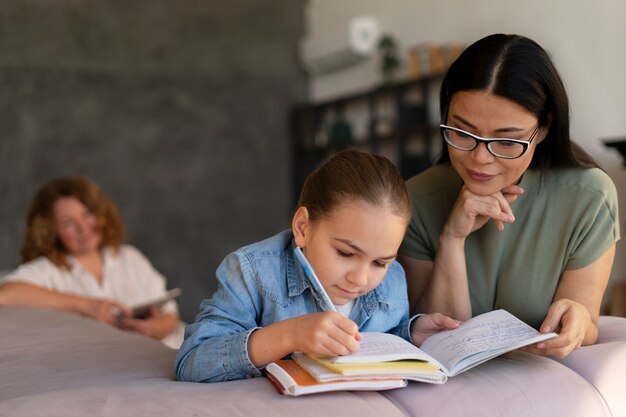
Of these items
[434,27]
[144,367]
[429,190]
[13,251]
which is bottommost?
[13,251]

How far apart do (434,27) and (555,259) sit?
144 inches

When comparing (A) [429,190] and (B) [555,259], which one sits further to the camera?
(A) [429,190]

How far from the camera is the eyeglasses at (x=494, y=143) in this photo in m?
1.59

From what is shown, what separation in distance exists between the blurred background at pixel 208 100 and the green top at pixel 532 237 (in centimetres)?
275

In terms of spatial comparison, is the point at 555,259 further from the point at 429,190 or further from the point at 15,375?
the point at 15,375

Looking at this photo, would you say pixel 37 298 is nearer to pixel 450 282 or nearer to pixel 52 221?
pixel 52 221

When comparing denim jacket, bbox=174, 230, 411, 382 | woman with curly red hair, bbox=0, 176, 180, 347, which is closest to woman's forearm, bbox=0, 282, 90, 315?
woman with curly red hair, bbox=0, 176, 180, 347

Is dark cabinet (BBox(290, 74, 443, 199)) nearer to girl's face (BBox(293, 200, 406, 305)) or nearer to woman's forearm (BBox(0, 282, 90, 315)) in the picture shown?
woman's forearm (BBox(0, 282, 90, 315))

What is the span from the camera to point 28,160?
17.0ft

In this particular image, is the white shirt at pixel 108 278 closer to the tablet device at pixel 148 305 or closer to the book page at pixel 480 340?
the tablet device at pixel 148 305

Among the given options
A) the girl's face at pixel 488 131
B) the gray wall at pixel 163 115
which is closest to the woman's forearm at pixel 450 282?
the girl's face at pixel 488 131

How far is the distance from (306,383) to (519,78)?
0.84 meters

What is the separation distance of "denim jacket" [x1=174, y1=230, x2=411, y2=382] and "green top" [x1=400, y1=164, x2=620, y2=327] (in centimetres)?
33

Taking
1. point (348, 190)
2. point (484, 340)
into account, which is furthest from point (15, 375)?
point (484, 340)
